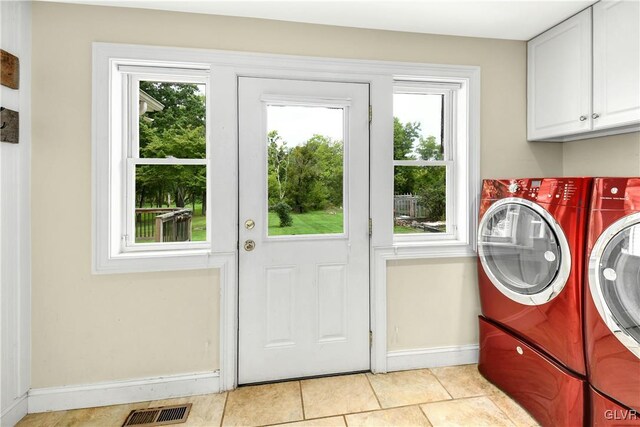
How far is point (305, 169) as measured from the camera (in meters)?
2.16

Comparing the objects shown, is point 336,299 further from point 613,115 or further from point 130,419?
point 613,115

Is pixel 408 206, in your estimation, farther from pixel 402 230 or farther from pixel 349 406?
pixel 349 406

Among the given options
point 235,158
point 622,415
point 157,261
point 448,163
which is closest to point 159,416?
point 157,261

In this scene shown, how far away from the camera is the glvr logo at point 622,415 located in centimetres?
133

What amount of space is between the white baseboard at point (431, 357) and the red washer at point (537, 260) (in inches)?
14.1

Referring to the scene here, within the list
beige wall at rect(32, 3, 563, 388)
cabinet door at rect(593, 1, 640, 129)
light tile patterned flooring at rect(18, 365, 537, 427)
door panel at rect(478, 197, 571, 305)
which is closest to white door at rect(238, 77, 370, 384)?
light tile patterned flooring at rect(18, 365, 537, 427)

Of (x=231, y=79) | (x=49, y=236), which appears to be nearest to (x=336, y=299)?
(x=231, y=79)

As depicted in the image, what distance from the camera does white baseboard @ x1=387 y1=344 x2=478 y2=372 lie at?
2.24m

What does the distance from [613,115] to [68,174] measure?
3.07 metres

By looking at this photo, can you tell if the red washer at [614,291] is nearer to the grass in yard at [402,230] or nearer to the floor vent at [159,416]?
the grass in yard at [402,230]

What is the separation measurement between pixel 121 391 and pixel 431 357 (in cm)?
199

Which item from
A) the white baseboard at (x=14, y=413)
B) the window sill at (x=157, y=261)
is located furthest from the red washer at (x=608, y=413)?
the white baseboard at (x=14, y=413)

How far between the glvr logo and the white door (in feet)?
4.04

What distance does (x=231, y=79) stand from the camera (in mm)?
2002
